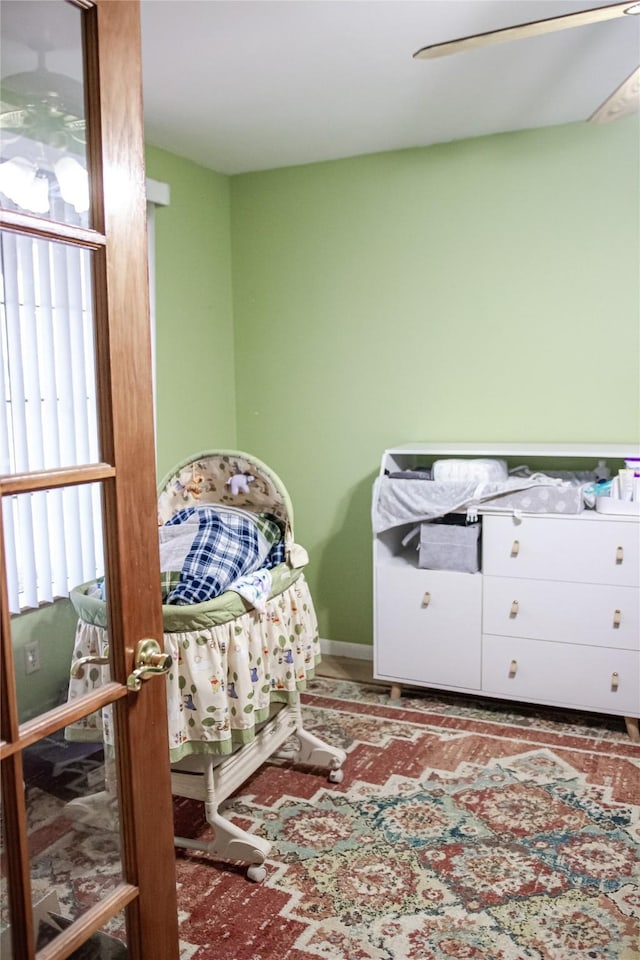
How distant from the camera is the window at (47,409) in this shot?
1003 mm

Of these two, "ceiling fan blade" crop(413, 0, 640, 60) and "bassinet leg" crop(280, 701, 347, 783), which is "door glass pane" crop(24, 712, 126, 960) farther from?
"ceiling fan blade" crop(413, 0, 640, 60)

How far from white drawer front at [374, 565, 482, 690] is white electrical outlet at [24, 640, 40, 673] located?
2.29 metres

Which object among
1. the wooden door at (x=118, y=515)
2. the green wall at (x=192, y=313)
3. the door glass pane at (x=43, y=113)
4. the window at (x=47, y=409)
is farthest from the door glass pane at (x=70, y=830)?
the green wall at (x=192, y=313)

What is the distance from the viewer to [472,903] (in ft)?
6.61

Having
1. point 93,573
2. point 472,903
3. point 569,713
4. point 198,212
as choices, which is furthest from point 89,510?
point 198,212

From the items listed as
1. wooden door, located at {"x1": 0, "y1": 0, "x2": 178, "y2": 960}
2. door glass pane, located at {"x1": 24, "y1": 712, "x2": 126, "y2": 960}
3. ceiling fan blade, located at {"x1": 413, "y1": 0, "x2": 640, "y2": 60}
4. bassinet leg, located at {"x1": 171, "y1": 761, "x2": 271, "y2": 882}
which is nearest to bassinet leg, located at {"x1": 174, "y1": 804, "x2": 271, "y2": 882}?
bassinet leg, located at {"x1": 171, "y1": 761, "x2": 271, "y2": 882}

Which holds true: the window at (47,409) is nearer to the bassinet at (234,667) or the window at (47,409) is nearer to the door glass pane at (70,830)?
the door glass pane at (70,830)

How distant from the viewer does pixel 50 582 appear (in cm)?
109

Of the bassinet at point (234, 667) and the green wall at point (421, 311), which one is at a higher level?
the green wall at point (421, 311)

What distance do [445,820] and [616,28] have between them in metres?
2.50

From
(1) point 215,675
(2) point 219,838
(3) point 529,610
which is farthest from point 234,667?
(3) point 529,610

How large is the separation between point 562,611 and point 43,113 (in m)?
2.56

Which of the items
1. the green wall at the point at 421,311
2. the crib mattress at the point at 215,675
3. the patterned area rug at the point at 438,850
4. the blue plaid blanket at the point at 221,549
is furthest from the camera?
the green wall at the point at 421,311

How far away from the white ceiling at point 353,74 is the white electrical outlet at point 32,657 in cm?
189
